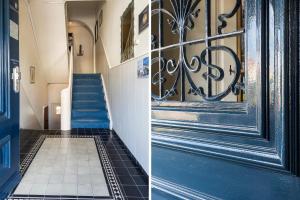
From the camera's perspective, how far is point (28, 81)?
245 inches

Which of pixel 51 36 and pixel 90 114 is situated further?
pixel 51 36

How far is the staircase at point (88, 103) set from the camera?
20.7 ft

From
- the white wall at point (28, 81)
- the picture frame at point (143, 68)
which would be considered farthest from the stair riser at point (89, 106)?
the picture frame at point (143, 68)

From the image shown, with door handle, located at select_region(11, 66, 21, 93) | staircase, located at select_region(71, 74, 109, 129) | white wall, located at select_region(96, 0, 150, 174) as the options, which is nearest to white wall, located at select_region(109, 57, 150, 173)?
white wall, located at select_region(96, 0, 150, 174)

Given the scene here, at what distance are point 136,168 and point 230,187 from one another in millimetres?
2901

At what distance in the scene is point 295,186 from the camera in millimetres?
548

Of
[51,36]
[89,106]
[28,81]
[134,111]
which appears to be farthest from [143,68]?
[51,36]

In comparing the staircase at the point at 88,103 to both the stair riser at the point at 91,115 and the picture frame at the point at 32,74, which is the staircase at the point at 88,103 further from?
the picture frame at the point at 32,74

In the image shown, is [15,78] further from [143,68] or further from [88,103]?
[88,103]

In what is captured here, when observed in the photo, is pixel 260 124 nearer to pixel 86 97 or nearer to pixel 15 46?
pixel 15 46

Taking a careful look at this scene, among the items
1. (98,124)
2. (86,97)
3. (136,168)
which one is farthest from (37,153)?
(86,97)

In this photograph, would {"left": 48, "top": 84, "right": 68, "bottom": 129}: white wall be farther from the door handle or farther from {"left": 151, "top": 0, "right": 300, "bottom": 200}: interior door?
{"left": 151, "top": 0, "right": 300, "bottom": 200}: interior door

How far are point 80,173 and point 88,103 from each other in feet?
13.0

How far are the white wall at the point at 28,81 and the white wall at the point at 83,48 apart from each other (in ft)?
11.7
